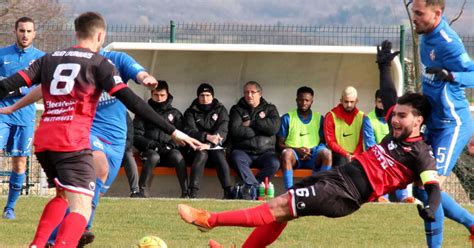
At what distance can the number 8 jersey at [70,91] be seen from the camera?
295 inches

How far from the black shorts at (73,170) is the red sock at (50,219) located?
0.23 metres

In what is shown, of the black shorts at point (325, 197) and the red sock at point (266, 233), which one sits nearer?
the black shorts at point (325, 197)

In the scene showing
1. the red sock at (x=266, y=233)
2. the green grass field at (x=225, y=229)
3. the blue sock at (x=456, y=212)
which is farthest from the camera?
the green grass field at (x=225, y=229)

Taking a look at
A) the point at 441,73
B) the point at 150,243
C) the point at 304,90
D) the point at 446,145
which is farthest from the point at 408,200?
the point at 150,243

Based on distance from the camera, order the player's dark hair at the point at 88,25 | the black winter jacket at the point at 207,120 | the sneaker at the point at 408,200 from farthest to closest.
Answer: the black winter jacket at the point at 207,120 → the sneaker at the point at 408,200 → the player's dark hair at the point at 88,25

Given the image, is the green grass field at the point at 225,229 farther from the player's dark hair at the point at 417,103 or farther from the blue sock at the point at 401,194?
the player's dark hair at the point at 417,103

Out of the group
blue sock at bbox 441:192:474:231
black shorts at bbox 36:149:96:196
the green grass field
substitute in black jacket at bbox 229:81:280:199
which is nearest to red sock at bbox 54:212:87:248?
black shorts at bbox 36:149:96:196

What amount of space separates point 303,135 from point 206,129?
1290 millimetres

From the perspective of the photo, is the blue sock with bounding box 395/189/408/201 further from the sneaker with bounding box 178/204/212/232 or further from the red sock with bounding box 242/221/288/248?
the sneaker with bounding box 178/204/212/232

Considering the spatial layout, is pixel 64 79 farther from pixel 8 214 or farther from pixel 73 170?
pixel 8 214

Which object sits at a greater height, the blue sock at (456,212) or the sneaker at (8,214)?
the blue sock at (456,212)

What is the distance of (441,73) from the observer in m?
8.26

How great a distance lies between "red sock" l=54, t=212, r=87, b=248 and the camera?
24.1 feet

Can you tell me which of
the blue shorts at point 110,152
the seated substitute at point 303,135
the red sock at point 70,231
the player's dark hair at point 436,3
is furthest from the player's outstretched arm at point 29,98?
the seated substitute at point 303,135
